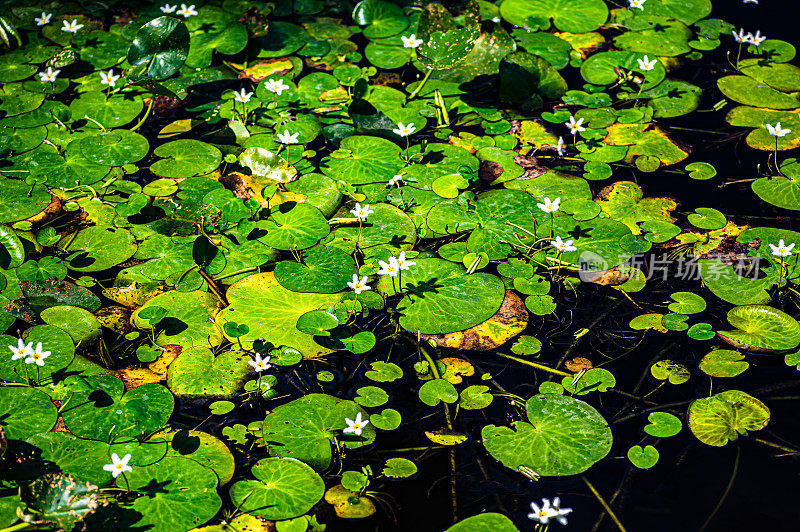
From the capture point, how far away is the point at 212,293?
2643 mm

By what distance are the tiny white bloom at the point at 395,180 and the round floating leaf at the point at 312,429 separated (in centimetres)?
112

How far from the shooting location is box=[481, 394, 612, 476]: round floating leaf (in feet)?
6.91

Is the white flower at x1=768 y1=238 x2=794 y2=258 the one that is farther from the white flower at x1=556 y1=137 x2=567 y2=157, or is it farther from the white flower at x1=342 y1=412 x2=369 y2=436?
the white flower at x1=342 y1=412 x2=369 y2=436

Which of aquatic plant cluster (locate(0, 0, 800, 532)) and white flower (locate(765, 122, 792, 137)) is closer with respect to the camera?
aquatic plant cluster (locate(0, 0, 800, 532))

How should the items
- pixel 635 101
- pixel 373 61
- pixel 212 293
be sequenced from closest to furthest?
pixel 212 293
pixel 635 101
pixel 373 61

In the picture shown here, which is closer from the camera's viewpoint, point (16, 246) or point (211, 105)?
point (16, 246)

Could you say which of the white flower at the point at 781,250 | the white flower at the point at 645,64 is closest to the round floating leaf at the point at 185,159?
the white flower at the point at 645,64

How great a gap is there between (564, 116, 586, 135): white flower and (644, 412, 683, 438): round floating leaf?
4.95 feet

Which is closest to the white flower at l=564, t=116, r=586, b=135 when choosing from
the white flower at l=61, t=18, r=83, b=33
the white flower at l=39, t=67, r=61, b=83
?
the white flower at l=39, t=67, r=61, b=83

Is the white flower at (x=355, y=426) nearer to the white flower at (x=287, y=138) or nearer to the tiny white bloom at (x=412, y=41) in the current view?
the white flower at (x=287, y=138)

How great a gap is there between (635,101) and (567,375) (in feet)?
5.86

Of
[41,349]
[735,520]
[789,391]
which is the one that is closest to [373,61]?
[41,349]

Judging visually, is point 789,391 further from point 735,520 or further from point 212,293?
point 212,293

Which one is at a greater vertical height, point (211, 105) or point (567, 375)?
point (211, 105)
